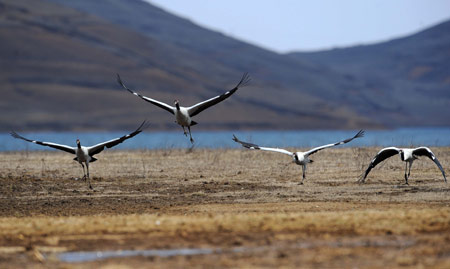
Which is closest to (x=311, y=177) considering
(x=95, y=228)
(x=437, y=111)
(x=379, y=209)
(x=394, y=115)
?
(x=379, y=209)

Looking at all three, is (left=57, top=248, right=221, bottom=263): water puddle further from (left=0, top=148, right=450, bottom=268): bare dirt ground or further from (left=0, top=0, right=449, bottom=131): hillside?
(left=0, top=0, right=449, bottom=131): hillside

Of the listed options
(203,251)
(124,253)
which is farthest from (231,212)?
(124,253)

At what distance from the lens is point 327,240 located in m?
11.0

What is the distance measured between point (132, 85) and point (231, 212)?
11864 centimetres

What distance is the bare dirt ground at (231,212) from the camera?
10.1 meters

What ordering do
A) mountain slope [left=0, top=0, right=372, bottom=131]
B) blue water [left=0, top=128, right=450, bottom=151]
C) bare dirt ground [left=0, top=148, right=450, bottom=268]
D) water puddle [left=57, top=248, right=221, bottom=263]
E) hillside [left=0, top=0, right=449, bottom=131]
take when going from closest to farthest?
bare dirt ground [left=0, top=148, right=450, bottom=268] → water puddle [left=57, top=248, right=221, bottom=263] → blue water [left=0, top=128, right=450, bottom=151] → mountain slope [left=0, top=0, right=372, bottom=131] → hillside [left=0, top=0, right=449, bottom=131]

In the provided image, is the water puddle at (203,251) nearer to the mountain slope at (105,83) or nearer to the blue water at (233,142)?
the blue water at (233,142)

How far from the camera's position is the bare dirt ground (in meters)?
10.1

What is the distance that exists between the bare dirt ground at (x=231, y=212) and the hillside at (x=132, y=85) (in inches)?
3525

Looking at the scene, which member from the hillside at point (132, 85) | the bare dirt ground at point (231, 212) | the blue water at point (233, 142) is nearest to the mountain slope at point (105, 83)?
the hillside at point (132, 85)

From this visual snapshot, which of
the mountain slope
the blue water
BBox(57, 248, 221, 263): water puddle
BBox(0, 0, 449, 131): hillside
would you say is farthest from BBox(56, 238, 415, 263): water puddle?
the mountain slope

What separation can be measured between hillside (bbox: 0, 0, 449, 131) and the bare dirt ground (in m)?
89.5

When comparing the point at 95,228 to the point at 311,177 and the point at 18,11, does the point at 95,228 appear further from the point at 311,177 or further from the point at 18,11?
the point at 18,11

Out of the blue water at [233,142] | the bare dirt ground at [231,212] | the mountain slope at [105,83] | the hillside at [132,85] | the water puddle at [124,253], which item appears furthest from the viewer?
the hillside at [132,85]
